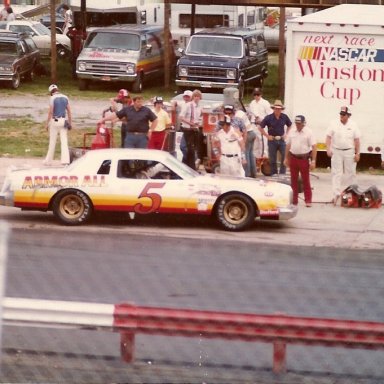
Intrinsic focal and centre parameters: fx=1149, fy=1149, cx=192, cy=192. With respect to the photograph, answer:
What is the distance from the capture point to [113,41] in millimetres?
32562

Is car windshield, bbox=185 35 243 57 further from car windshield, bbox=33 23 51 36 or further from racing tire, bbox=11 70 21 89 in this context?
car windshield, bbox=33 23 51 36

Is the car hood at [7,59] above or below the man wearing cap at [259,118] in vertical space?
below

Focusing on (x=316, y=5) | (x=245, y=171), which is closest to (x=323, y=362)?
(x=245, y=171)

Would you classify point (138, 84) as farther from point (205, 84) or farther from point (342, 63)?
point (342, 63)

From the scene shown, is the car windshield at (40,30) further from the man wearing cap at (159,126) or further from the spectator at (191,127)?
the man wearing cap at (159,126)

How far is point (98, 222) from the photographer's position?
16078mm

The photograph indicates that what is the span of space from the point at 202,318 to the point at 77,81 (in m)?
29.4

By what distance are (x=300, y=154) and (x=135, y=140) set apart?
2.68m

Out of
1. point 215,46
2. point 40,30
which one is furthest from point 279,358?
point 40,30

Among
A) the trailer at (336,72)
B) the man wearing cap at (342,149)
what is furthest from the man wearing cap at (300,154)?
the trailer at (336,72)

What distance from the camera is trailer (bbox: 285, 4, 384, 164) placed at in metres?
20.0

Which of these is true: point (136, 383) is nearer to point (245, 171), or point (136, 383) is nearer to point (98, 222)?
point (98, 222)

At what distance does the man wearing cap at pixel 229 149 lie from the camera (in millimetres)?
17219

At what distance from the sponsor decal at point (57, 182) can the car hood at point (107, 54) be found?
1655 centimetres
